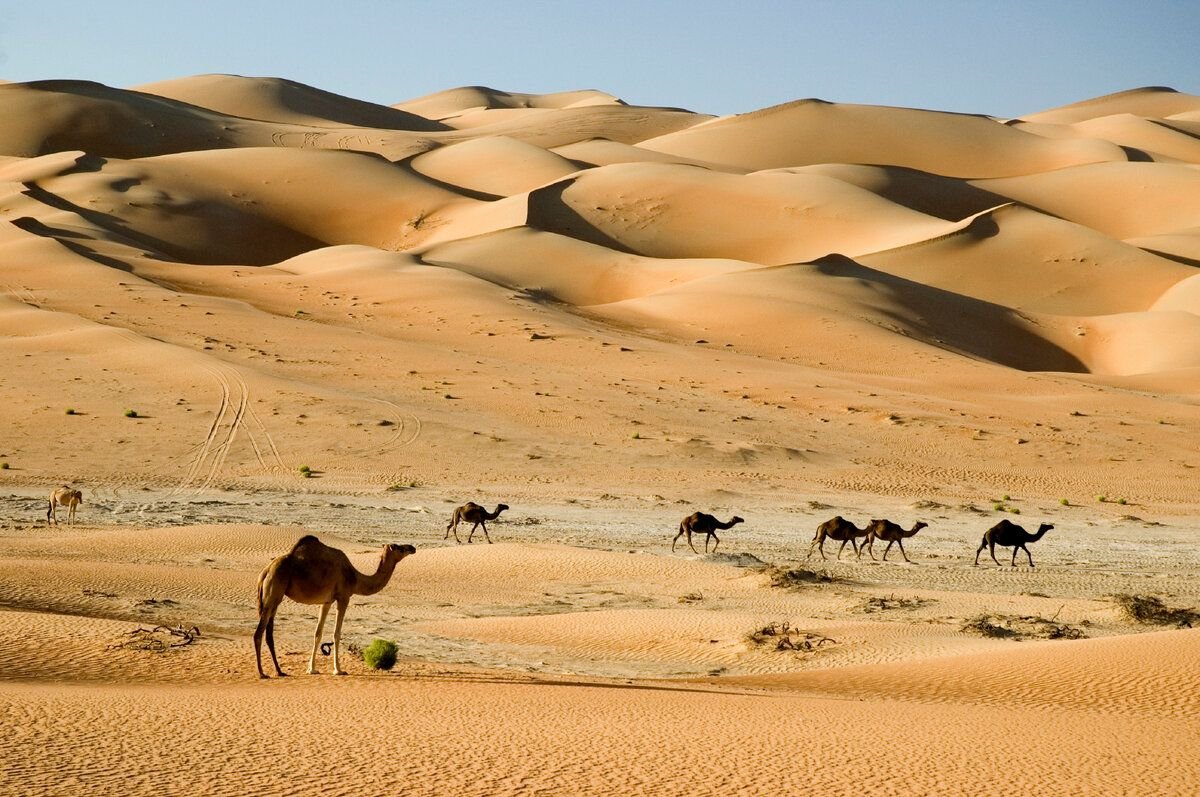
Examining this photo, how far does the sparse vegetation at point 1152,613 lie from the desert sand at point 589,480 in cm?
11

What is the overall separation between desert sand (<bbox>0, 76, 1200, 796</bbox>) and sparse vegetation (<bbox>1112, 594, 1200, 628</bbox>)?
11cm

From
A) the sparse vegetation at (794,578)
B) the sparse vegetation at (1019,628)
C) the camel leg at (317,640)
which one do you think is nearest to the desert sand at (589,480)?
the sparse vegetation at (1019,628)

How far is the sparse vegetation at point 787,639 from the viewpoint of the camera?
14.3 meters

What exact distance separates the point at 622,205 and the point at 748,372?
52040 millimetres

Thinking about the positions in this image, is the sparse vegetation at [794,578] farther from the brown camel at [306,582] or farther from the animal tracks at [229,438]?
the animal tracks at [229,438]

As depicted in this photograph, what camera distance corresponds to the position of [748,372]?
46906mm

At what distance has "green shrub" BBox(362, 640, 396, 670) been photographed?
35.7ft

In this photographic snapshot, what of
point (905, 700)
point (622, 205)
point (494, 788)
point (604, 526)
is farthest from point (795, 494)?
point (622, 205)

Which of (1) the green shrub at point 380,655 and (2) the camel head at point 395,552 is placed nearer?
(1) the green shrub at point 380,655

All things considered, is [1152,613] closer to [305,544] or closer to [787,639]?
[787,639]

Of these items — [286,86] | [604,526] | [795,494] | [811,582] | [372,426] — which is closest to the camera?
[811,582]

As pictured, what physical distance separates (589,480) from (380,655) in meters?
21.4

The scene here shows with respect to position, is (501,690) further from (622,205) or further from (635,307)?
(622,205)

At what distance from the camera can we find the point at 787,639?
14.3 meters
